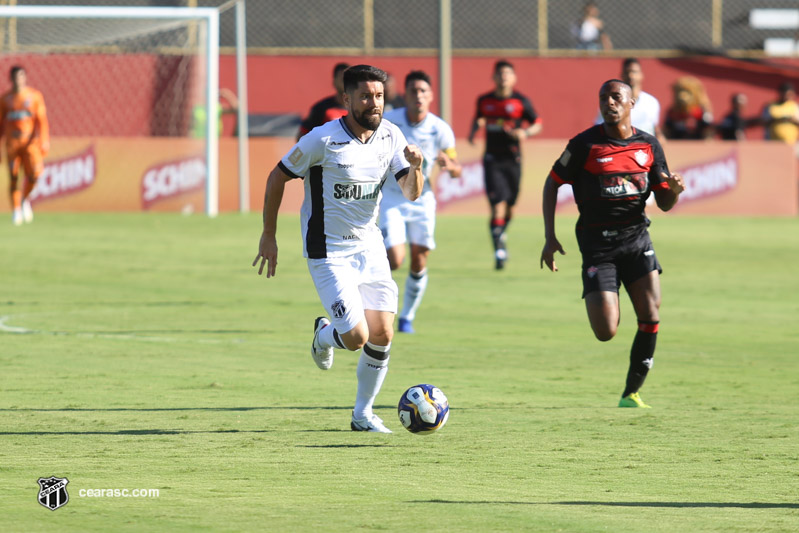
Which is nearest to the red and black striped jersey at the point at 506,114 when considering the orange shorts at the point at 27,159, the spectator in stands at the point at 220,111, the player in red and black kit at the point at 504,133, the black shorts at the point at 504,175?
the player in red and black kit at the point at 504,133

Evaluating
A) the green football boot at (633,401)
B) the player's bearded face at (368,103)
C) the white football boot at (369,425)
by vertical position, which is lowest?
the green football boot at (633,401)

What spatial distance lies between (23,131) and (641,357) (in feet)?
52.2

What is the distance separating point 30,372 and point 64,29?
718 inches

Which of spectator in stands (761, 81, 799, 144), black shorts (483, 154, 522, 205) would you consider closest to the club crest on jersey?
black shorts (483, 154, 522, 205)

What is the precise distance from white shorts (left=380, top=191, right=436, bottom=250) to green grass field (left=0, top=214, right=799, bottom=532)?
0.86m

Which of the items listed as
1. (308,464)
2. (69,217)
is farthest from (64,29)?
(308,464)

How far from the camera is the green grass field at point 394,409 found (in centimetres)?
588

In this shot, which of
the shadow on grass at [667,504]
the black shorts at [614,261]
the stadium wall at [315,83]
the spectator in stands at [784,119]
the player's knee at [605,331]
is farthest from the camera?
the stadium wall at [315,83]

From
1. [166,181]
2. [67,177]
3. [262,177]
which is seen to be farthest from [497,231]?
[67,177]

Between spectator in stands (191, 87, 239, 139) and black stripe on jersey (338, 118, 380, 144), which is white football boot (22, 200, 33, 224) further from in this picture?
black stripe on jersey (338, 118, 380, 144)

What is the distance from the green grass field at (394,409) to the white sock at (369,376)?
184mm

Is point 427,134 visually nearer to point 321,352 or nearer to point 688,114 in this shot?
point 321,352

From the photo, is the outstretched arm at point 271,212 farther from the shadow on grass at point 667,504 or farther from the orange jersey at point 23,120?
the orange jersey at point 23,120

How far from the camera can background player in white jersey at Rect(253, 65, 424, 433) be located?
7516 millimetres
